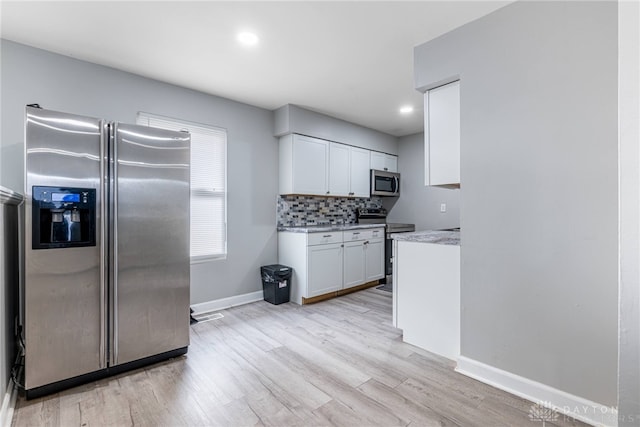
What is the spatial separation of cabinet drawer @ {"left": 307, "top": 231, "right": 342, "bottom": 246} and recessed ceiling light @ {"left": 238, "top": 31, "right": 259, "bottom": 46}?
2138 millimetres

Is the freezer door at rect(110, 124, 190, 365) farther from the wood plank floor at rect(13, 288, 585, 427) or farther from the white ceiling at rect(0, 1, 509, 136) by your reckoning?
the white ceiling at rect(0, 1, 509, 136)

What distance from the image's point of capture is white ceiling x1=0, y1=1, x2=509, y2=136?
2.03 meters

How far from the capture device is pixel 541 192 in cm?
187

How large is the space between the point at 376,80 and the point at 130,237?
8.82 ft

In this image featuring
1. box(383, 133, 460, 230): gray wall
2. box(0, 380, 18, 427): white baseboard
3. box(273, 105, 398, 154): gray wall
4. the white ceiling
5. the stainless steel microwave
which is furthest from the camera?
the stainless steel microwave

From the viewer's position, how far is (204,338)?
2.79 metres

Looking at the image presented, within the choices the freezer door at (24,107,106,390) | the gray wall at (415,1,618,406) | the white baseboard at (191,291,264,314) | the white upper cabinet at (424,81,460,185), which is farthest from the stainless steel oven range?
the freezer door at (24,107,106,390)

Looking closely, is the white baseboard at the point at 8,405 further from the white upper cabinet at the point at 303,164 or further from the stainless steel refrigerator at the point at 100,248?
the white upper cabinet at the point at 303,164

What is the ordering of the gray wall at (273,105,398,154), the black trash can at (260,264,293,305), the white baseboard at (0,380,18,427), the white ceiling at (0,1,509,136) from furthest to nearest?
the gray wall at (273,105,398,154) < the black trash can at (260,264,293,305) < the white ceiling at (0,1,509,136) < the white baseboard at (0,380,18,427)

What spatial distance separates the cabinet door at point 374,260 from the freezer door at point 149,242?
2706 mm

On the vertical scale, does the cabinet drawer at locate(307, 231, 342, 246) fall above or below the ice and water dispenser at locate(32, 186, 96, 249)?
below

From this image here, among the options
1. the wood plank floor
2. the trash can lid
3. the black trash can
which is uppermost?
the trash can lid

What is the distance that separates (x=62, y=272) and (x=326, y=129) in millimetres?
3361

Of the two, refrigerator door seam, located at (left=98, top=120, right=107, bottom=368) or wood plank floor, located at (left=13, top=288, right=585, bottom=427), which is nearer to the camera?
wood plank floor, located at (left=13, top=288, right=585, bottom=427)
